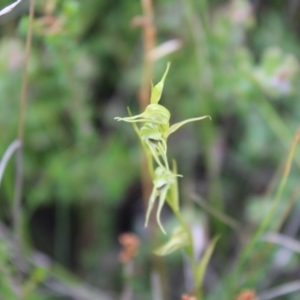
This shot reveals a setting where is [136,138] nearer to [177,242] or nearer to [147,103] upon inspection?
[147,103]

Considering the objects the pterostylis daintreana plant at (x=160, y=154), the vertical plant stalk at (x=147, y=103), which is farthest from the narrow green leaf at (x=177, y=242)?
the vertical plant stalk at (x=147, y=103)

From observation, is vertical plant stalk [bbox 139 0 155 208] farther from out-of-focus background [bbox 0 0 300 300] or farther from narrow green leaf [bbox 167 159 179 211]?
narrow green leaf [bbox 167 159 179 211]

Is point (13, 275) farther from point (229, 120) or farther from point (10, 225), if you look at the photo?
point (229, 120)

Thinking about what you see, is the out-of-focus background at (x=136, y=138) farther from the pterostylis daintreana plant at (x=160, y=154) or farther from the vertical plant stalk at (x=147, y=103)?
the pterostylis daintreana plant at (x=160, y=154)

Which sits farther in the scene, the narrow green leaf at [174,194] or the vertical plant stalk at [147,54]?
the vertical plant stalk at [147,54]

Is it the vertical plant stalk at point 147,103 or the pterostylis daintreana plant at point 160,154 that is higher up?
the pterostylis daintreana plant at point 160,154

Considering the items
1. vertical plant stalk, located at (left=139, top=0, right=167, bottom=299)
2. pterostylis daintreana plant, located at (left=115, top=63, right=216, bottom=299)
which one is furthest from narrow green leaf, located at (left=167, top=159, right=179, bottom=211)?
vertical plant stalk, located at (left=139, top=0, right=167, bottom=299)

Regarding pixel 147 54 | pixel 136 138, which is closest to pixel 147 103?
pixel 147 54

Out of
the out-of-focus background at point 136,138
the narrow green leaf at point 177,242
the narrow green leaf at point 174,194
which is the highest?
the narrow green leaf at point 174,194

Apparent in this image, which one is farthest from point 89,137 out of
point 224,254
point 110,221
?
point 224,254
